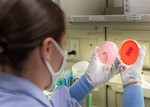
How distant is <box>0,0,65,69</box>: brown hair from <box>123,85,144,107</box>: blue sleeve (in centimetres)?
44

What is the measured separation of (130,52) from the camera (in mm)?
1055

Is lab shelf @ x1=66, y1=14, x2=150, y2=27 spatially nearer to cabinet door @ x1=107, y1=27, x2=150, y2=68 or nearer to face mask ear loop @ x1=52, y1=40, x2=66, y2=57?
cabinet door @ x1=107, y1=27, x2=150, y2=68

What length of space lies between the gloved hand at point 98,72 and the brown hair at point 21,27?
46 cm

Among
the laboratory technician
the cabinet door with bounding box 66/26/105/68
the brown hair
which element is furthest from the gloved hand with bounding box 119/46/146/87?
the cabinet door with bounding box 66/26/105/68

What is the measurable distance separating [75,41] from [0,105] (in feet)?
3.63

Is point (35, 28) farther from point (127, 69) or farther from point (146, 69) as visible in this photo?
point (146, 69)

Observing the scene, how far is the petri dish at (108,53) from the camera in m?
1.09

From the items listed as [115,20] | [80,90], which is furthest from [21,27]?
[115,20]

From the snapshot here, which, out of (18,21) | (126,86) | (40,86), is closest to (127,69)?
(126,86)

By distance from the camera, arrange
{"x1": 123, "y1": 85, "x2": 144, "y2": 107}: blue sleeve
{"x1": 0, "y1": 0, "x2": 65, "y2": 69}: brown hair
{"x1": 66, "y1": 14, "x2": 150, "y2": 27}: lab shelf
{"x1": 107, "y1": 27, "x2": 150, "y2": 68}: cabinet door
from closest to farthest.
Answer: {"x1": 0, "y1": 0, "x2": 65, "y2": 69}: brown hair, {"x1": 123, "y1": 85, "x2": 144, "y2": 107}: blue sleeve, {"x1": 66, "y1": 14, "x2": 150, "y2": 27}: lab shelf, {"x1": 107, "y1": 27, "x2": 150, "y2": 68}: cabinet door

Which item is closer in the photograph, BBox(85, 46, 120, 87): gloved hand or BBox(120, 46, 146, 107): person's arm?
BBox(120, 46, 146, 107): person's arm

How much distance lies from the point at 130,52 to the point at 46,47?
1.68 ft

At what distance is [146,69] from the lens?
4.82 ft

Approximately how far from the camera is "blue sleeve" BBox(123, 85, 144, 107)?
90cm
